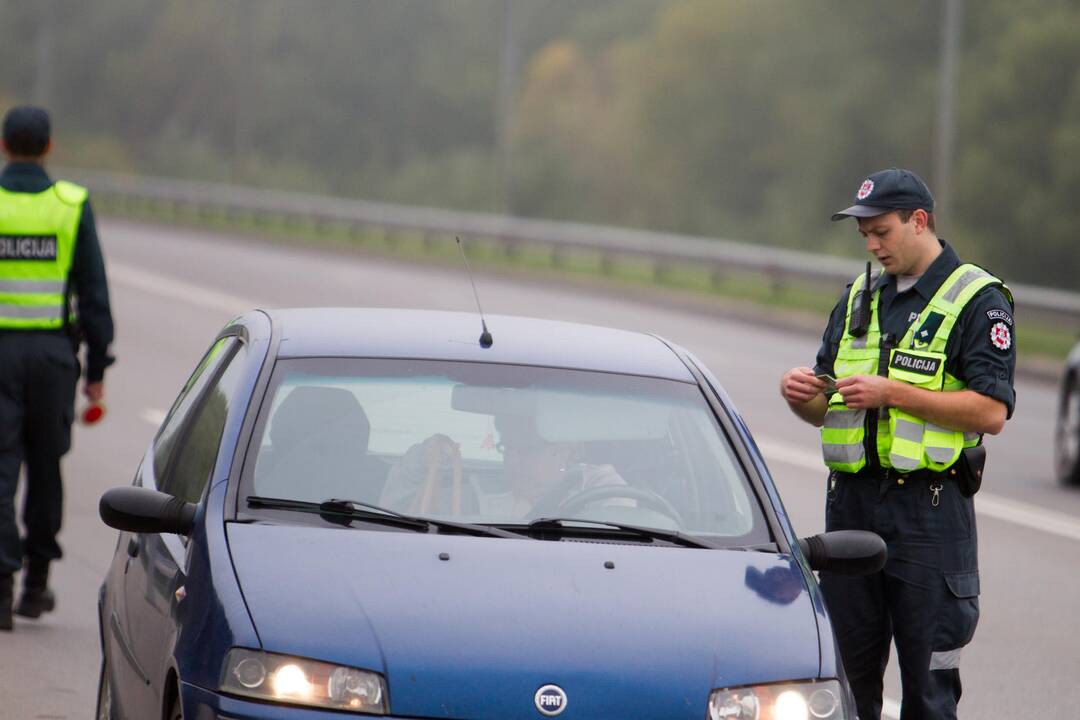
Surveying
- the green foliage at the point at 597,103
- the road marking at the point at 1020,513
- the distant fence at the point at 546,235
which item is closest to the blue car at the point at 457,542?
the road marking at the point at 1020,513

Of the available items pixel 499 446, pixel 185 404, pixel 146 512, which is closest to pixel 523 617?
→ pixel 499 446

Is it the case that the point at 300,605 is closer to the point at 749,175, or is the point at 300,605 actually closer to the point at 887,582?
the point at 887,582

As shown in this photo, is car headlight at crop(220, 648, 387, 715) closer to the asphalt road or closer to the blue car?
the blue car

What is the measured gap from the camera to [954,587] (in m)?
5.51

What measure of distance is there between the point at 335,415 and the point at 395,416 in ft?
0.60

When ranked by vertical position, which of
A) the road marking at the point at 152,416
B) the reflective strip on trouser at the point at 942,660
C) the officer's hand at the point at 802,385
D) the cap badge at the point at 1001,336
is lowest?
the road marking at the point at 152,416

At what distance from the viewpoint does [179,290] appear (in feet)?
86.6

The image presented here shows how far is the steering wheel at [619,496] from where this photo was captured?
4980mm

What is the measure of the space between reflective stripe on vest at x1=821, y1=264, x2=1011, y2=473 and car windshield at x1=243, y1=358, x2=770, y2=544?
1.71ft

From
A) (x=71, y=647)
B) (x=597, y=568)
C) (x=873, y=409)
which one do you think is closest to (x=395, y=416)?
(x=597, y=568)

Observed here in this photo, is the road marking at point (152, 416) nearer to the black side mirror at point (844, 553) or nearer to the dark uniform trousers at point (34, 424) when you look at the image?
the dark uniform trousers at point (34, 424)

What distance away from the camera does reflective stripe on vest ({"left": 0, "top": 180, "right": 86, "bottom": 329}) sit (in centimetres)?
756

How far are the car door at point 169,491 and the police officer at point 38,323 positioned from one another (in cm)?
178

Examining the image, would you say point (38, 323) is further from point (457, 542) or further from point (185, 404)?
point (457, 542)
